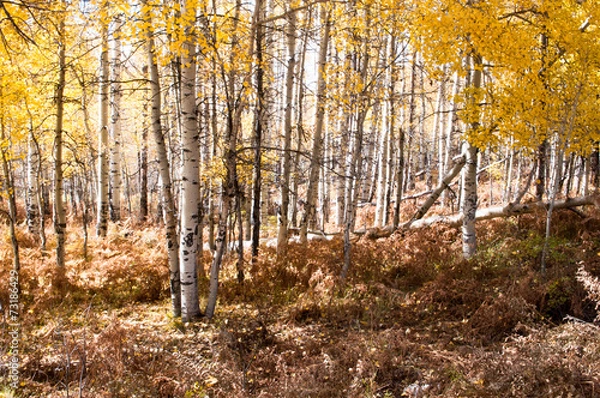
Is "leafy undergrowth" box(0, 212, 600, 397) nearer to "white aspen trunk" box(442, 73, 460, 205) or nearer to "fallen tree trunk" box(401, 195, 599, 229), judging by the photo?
"fallen tree trunk" box(401, 195, 599, 229)

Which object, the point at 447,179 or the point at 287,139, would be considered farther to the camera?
the point at 447,179

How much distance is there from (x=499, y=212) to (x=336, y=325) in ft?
19.9

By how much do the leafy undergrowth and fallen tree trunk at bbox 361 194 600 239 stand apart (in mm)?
304

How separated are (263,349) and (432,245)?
16.0 ft

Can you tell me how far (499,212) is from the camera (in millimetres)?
9633

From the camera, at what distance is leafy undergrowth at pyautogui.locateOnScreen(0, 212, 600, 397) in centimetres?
404

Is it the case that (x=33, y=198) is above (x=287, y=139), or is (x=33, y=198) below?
below

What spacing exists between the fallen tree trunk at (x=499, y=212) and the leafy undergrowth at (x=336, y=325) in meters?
0.30

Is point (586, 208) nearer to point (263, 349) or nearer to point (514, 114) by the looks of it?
point (514, 114)

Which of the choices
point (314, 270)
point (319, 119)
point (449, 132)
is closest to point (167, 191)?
point (314, 270)

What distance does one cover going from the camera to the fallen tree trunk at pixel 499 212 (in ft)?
28.0

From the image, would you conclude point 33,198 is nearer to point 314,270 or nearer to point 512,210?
point 314,270

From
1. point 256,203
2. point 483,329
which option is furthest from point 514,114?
point 256,203

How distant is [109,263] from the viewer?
7.98 meters
